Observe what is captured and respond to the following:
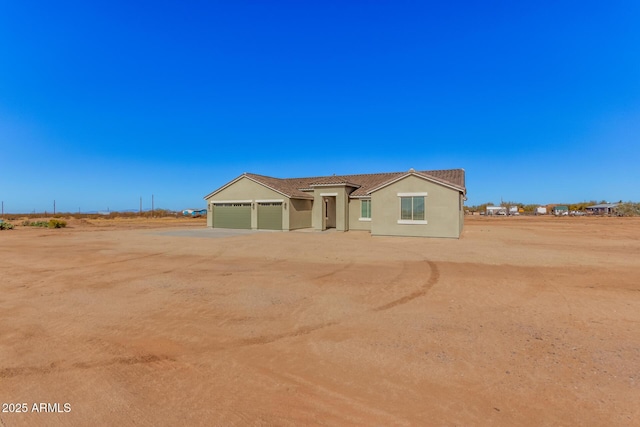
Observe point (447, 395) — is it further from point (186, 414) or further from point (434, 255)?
point (434, 255)

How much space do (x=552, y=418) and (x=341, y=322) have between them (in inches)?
121

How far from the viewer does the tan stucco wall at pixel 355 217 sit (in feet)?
81.7

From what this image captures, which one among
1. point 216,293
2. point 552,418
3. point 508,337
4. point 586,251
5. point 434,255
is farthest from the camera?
point 586,251

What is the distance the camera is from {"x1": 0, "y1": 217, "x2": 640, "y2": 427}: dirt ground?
300 cm

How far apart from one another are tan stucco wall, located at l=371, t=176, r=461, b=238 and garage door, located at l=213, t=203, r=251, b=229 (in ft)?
38.4

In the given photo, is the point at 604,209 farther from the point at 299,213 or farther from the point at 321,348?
the point at 321,348

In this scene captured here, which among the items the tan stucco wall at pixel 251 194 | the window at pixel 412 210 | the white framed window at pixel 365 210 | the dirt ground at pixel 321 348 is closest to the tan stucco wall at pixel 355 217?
the white framed window at pixel 365 210

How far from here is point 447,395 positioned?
3.22 metres

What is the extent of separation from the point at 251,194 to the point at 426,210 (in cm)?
1469

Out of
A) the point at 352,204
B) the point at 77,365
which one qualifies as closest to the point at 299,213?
the point at 352,204

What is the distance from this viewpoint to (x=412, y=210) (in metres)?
20.2

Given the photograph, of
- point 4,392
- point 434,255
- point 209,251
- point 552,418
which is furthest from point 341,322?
point 209,251

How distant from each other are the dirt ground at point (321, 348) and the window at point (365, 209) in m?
15.8

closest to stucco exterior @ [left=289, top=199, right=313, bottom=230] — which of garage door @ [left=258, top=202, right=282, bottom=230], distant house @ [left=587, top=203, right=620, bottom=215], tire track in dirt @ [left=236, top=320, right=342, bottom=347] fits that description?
garage door @ [left=258, top=202, right=282, bottom=230]
